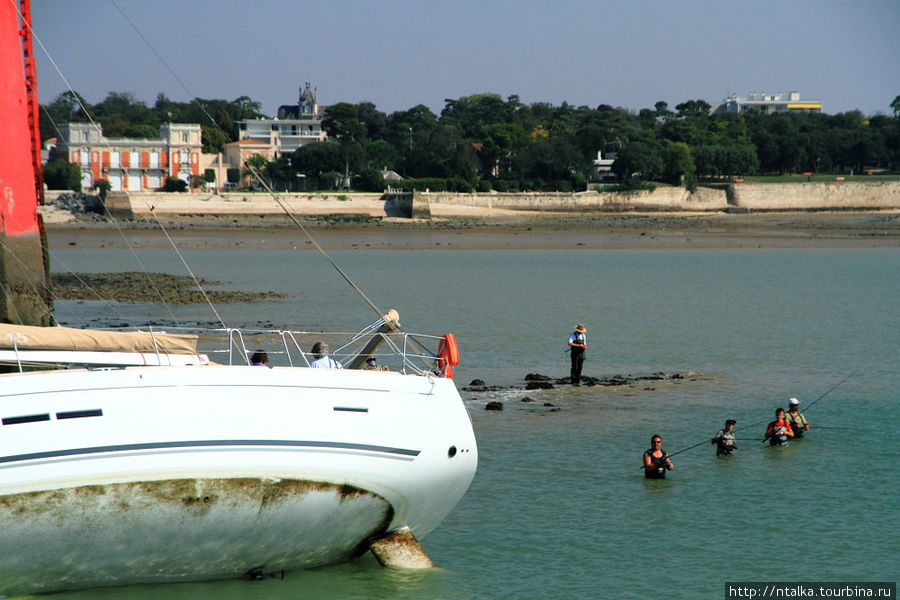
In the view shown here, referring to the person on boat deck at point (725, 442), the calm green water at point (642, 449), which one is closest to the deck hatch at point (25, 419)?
the calm green water at point (642, 449)

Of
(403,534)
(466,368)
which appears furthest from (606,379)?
(403,534)

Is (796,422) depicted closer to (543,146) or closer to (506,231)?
(506,231)

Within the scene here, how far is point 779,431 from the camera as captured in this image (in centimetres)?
1778

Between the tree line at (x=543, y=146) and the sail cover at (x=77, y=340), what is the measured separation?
108 m

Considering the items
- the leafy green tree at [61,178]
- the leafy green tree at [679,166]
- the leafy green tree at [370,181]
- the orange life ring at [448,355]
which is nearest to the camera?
the orange life ring at [448,355]

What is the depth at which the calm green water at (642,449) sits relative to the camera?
39.0 ft

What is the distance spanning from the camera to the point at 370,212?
10988 cm

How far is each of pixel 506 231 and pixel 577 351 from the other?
256ft

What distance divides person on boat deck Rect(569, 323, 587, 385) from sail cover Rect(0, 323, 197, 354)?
13.6 m

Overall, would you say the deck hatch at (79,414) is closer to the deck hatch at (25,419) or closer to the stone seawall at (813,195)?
the deck hatch at (25,419)

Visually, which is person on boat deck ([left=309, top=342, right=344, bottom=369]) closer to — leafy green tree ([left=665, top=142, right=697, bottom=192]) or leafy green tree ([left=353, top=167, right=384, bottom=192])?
leafy green tree ([left=353, top=167, right=384, bottom=192])

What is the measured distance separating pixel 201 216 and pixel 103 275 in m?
54.8

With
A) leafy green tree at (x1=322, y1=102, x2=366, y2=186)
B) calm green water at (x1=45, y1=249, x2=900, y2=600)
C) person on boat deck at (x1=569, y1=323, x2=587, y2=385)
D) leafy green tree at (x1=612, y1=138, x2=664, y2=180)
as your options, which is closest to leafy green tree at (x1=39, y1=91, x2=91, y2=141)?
leafy green tree at (x1=322, y1=102, x2=366, y2=186)

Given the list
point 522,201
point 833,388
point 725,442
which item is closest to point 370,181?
point 522,201
